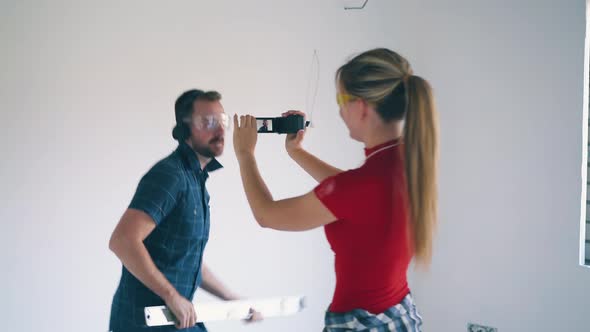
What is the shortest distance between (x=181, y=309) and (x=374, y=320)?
1.76ft

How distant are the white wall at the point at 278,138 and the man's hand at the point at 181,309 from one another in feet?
1.78

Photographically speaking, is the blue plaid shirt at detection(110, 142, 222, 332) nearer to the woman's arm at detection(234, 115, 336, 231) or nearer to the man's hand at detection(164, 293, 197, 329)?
the man's hand at detection(164, 293, 197, 329)

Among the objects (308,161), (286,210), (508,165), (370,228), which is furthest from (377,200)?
(508,165)

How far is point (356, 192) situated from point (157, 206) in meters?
0.58

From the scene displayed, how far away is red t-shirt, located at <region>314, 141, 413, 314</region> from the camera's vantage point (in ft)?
4.08

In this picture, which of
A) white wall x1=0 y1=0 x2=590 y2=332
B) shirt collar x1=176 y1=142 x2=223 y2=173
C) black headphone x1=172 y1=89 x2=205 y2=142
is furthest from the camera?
white wall x1=0 y1=0 x2=590 y2=332

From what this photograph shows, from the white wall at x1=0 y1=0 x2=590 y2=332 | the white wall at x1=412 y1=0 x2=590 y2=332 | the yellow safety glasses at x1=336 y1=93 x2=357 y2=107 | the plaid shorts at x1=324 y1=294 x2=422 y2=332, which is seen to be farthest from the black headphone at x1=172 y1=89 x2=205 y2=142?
the white wall at x1=412 y1=0 x2=590 y2=332

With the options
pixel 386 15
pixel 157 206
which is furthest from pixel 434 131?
pixel 386 15

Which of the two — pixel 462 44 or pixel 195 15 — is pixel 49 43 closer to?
pixel 195 15

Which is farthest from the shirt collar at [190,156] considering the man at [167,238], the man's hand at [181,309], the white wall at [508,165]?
the white wall at [508,165]

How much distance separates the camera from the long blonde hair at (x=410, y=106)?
1258mm

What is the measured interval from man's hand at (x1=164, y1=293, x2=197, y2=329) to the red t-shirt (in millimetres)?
421

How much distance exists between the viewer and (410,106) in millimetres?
1263

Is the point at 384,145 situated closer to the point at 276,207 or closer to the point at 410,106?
the point at 410,106
